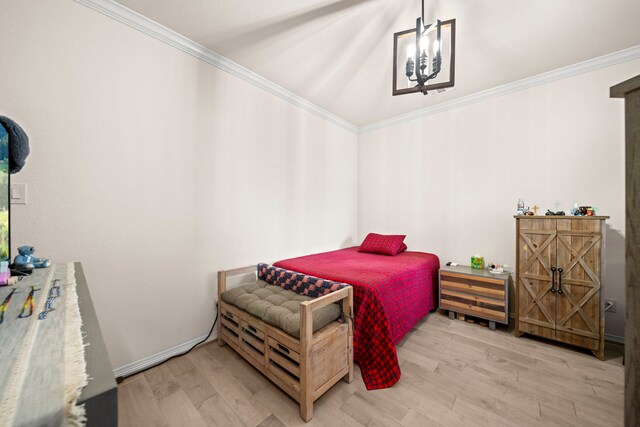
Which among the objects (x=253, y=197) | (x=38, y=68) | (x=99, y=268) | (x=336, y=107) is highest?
(x=336, y=107)

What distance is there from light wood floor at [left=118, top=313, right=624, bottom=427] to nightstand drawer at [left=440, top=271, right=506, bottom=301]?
1.65 ft

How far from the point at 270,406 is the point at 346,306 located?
755mm

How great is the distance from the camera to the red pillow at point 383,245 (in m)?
3.15

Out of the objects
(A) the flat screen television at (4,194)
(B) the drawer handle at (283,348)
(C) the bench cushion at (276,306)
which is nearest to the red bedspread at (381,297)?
(C) the bench cushion at (276,306)

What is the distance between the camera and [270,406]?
152 centimetres

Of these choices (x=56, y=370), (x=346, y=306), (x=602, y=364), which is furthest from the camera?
(x=602, y=364)

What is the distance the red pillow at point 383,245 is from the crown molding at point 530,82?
1.74 m

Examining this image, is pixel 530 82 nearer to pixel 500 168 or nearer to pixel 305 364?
pixel 500 168

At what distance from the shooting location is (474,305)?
2.58 metres

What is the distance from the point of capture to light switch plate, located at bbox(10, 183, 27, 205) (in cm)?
143

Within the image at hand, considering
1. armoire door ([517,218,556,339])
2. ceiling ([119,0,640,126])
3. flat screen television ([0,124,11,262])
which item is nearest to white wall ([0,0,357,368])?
ceiling ([119,0,640,126])

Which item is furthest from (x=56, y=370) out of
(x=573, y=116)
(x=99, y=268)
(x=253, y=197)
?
(x=573, y=116)

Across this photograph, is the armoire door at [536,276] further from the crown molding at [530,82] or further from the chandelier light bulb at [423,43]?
the chandelier light bulb at [423,43]

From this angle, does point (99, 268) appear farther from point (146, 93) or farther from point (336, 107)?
point (336, 107)
